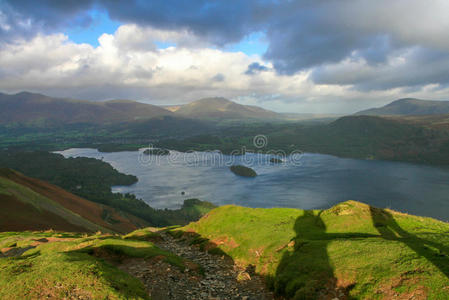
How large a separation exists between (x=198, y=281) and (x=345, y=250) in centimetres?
1055

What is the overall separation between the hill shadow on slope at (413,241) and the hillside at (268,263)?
0.17ft

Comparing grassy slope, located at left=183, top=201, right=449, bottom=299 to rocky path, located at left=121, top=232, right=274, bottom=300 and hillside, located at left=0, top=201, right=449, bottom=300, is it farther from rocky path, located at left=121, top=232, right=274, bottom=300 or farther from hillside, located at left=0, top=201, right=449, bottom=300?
rocky path, located at left=121, top=232, right=274, bottom=300

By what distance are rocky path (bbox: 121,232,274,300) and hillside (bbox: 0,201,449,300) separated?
7cm

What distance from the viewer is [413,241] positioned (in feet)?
61.6

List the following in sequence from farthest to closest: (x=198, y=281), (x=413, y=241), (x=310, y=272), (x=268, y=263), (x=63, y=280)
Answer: (x=268, y=263) < (x=198, y=281) < (x=413, y=241) < (x=310, y=272) < (x=63, y=280)

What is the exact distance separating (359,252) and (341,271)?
232 cm

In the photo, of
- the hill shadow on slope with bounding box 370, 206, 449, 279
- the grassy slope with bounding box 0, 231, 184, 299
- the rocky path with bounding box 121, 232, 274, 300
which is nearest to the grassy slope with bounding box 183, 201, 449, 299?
the hill shadow on slope with bounding box 370, 206, 449, 279

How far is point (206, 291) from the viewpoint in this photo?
18484 mm

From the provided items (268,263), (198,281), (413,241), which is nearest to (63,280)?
(198,281)

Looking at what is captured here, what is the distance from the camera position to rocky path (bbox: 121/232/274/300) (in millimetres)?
17812

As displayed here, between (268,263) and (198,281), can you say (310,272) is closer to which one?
(268,263)

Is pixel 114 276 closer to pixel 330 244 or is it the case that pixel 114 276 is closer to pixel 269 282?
pixel 269 282

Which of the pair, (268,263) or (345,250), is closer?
(345,250)

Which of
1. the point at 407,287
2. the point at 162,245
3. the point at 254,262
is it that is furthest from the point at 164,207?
the point at 407,287
